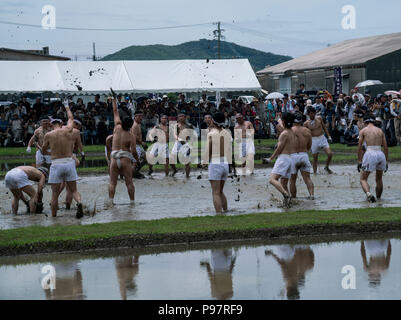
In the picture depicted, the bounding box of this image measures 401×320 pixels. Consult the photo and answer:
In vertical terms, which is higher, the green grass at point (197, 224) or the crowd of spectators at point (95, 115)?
the crowd of spectators at point (95, 115)

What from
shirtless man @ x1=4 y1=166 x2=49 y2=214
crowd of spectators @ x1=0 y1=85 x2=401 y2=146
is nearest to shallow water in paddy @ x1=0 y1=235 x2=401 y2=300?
shirtless man @ x1=4 y1=166 x2=49 y2=214

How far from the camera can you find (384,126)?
2875 centimetres

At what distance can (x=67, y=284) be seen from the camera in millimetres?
8945

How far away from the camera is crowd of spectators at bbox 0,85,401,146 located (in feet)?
95.8

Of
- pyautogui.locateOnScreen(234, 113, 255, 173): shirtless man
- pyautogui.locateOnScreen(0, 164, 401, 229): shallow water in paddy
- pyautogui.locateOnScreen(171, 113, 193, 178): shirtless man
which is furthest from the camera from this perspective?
pyautogui.locateOnScreen(171, 113, 193, 178): shirtless man

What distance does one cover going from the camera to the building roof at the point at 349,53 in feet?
148

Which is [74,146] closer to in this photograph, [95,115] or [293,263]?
[293,263]

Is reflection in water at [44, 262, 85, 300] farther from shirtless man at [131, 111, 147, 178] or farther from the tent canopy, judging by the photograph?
the tent canopy

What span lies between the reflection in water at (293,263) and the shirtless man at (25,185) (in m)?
5.68

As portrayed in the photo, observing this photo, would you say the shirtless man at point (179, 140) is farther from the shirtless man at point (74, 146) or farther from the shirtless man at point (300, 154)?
the shirtless man at point (300, 154)

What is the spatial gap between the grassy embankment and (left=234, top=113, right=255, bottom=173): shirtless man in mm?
8481

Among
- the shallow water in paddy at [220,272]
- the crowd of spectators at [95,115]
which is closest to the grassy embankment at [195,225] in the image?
the shallow water in paddy at [220,272]

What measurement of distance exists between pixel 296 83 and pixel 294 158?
36.3m
